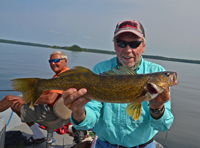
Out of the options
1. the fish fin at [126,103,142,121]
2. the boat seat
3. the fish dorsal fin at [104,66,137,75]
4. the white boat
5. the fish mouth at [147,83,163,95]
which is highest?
the fish dorsal fin at [104,66,137,75]

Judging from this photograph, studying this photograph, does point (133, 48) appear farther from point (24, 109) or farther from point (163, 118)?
point (24, 109)

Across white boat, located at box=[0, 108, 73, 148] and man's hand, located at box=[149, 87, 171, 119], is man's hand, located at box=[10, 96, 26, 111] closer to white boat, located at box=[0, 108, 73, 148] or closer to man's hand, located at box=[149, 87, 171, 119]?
white boat, located at box=[0, 108, 73, 148]

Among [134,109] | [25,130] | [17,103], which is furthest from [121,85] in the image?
[25,130]

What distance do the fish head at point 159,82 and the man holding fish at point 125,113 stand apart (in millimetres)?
18

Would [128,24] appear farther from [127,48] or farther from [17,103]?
[17,103]

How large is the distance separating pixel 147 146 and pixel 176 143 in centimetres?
615

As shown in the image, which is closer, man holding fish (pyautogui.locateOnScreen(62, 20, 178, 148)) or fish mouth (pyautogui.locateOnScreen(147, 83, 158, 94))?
fish mouth (pyautogui.locateOnScreen(147, 83, 158, 94))

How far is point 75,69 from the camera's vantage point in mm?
2600

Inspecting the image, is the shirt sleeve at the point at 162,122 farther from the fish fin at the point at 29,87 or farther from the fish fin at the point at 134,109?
the fish fin at the point at 29,87

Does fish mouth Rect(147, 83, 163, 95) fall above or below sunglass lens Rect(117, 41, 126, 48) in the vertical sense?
below

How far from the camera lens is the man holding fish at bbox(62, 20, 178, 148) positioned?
2533 millimetres

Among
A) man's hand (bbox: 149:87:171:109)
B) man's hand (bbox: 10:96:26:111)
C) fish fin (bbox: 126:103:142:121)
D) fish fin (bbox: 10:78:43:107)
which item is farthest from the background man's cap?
man's hand (bbox: 10:96:26:111)

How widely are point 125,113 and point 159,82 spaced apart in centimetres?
84

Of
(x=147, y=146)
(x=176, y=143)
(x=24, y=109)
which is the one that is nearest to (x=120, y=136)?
(x=147, y=146)
